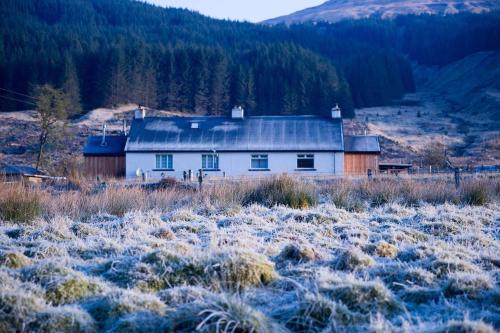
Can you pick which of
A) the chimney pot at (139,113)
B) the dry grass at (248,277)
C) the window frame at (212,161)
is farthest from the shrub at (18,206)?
the chimney pot at (139,113)

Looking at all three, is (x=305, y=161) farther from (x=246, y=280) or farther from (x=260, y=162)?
(x=246, y=280)

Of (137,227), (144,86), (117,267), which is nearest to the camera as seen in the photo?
(117,267)

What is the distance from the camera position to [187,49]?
8456cm

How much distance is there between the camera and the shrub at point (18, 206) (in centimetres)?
1168

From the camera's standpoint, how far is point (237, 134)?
122ft

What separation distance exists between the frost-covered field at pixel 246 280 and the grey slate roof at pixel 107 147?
1071 inches

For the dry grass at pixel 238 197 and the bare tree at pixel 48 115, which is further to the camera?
the bare tree at pixel 48 115

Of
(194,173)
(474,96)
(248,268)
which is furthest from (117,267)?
(474,96)

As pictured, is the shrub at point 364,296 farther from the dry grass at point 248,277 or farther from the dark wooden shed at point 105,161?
the dark wooden shed at point 105,161

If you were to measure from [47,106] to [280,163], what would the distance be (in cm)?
2081

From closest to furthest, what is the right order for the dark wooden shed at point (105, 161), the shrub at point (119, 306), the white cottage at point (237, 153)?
the shrub at point (119, 306) < the white cottage at point (237, 153) < the dark wooden shed at point (105, 161)

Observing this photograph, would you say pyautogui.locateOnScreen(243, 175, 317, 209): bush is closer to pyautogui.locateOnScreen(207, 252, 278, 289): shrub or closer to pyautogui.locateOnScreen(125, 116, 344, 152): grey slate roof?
pyautogui.locateOnScreen(207, 252, 278, 289): shrub

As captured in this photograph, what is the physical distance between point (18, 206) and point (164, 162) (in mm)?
24257

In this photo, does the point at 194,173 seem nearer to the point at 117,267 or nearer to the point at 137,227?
the point at 137,227
